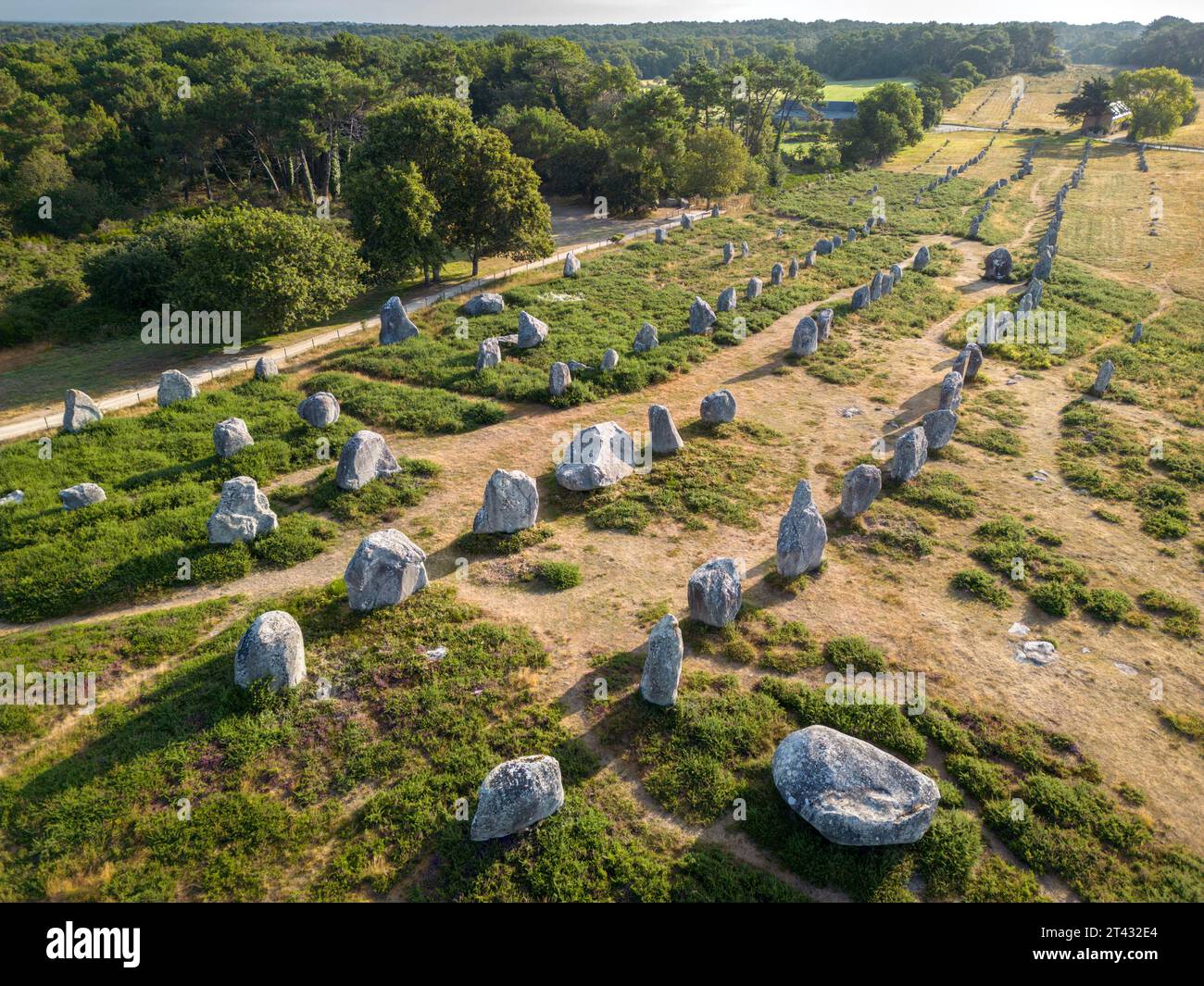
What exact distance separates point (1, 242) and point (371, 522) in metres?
44.6

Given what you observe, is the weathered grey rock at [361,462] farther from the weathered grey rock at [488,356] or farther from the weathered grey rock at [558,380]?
the weathered grey rock at [488,356]

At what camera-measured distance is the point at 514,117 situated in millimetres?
70625

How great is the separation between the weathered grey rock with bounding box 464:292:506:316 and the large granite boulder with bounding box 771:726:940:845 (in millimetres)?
29924

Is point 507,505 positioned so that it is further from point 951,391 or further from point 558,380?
point 951,391

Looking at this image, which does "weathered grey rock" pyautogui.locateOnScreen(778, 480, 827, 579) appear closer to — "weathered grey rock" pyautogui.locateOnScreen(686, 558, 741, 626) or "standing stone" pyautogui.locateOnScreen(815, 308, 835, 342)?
"weathered grey rock" pyautogui.locateOnScreen(686, 558, 741, 626)

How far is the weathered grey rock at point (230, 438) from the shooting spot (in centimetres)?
2431

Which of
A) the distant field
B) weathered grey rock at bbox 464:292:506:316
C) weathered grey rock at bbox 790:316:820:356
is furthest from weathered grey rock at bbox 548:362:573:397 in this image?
the distant field

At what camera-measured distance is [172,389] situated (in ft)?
92.3

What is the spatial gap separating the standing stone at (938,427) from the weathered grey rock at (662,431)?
927 cm

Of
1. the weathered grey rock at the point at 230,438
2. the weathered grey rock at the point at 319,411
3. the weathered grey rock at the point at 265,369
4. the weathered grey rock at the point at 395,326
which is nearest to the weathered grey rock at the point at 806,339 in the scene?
the weathered grey rock at the point at 395,326

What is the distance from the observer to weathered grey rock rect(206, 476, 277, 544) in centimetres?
2000
